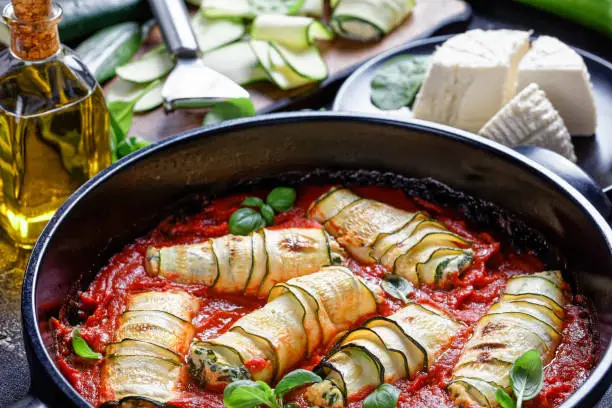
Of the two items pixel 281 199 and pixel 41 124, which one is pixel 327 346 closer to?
pixel 281 199

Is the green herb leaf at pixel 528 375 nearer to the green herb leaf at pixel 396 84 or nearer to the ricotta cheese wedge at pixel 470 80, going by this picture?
the ricotta cheese wedge at pixel 470 80

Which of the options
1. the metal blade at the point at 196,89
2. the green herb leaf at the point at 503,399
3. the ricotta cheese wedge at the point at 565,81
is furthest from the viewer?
the metal blade at the point at 196,89

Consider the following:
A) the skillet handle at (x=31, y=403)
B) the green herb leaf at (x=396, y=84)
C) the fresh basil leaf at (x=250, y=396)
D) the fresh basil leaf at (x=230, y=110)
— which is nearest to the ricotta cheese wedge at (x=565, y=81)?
the green herb leaf at (x=396, y=84)

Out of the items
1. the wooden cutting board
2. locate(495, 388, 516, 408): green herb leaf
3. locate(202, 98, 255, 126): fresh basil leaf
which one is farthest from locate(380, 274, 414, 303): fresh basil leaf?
the wooden cutting board

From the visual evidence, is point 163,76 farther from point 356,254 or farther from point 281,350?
→ point 281,350

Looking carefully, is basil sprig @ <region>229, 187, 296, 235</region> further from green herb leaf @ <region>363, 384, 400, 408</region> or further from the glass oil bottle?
green herb leaf @ <region>363, 384, 400, 408</region>
